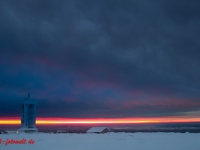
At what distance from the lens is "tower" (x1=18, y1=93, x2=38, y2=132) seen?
2225 inches

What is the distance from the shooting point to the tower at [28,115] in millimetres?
56509

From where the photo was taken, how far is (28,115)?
188 ft
